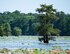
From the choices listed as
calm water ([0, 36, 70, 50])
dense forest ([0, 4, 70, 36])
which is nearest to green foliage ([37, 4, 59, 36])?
calm water ([0, 36, 70, 50])

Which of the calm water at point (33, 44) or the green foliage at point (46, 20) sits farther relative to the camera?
the green foliage at point (46, 20)

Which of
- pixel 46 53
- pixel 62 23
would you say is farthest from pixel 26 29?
pixel 46 53

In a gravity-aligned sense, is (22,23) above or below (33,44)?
below

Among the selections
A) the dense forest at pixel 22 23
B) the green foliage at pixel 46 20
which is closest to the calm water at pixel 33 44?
the green foliage at pixel 46 20

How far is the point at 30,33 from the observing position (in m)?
175

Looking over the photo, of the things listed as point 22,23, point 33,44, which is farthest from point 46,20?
point 22,23

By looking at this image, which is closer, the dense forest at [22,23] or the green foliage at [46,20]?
the green foliage at [46,20]

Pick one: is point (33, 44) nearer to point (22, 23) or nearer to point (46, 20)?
point (46, 20)

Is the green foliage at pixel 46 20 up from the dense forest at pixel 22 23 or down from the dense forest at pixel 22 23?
up

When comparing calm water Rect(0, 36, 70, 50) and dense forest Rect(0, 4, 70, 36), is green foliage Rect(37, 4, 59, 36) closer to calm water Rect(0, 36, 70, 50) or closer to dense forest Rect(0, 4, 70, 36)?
calm water Rect(0, 36, 70, 50)

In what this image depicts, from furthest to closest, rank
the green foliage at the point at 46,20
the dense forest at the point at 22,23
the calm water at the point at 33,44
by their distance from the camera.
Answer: the dense forest at the point at 22,23 → the green foliage at the point at 46,20 → the calm water at the point at 33,44

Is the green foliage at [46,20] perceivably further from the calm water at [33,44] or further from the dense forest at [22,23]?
the dense forest at [22,23]

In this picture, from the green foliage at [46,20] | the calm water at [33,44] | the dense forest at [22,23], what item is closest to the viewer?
the calm water at [33,44]

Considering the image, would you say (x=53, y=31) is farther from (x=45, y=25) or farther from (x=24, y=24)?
(x=24, y=24)
